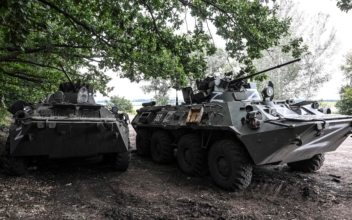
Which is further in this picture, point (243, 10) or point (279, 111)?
point (243, 10)

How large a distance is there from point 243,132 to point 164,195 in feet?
5.54

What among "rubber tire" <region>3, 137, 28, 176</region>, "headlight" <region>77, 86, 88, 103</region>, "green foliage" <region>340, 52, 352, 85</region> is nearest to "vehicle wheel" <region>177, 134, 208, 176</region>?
"headlight" <region>77, 86, 88, 103</region>

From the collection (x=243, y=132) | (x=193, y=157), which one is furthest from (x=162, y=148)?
(x=243, y=132)

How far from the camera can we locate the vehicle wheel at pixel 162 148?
24.3ft

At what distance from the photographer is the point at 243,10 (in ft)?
21.9

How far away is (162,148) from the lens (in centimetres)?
744

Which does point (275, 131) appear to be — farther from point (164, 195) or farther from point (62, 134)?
point (62, 134)

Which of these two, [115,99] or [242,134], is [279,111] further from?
[115,99]

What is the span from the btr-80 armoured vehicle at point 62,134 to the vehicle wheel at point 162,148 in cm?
131

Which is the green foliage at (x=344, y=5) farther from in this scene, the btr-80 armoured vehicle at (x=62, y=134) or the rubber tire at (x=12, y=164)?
the rubber tire at (x=12, y=164)

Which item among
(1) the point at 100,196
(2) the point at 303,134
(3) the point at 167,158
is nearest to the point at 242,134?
(2) the point at 303,134

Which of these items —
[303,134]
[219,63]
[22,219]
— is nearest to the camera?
[22,219]

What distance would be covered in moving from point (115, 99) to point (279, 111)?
25.8 metres

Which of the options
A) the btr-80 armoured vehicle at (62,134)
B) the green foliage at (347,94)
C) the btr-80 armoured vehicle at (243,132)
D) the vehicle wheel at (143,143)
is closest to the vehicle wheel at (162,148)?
the btr-80 armoured vehicle at (243,132)
